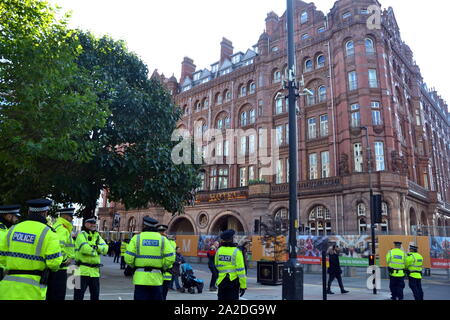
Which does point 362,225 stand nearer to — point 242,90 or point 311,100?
point 311,100

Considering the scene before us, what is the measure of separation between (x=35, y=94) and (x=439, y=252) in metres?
20.6

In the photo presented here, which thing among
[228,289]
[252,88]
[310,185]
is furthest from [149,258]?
[252,88]

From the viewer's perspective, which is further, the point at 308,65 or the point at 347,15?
the point at 308,65

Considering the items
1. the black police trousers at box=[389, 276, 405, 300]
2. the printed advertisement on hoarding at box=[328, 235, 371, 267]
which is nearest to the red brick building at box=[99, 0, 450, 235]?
the printed advertisement on hoarding at box=[328, 235, 371, 267]

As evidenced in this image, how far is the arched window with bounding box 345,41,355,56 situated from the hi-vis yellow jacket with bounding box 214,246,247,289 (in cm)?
2776

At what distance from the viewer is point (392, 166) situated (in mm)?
27281

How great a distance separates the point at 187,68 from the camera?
52.8m

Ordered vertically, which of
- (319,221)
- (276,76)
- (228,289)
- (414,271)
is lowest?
(228,289)

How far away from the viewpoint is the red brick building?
90.5ft

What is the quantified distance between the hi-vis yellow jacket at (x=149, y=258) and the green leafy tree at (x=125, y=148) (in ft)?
29.6

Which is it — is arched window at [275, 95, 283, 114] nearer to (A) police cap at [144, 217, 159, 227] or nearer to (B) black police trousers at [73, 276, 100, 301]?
(B) black police trousers at [73, 276, 100, 301]

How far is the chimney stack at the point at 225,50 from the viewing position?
46438mm

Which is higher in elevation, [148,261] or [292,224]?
→ [292,224]

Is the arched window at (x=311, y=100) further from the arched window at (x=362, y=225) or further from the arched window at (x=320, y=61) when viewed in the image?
the arched window at (x=362, y=225)
